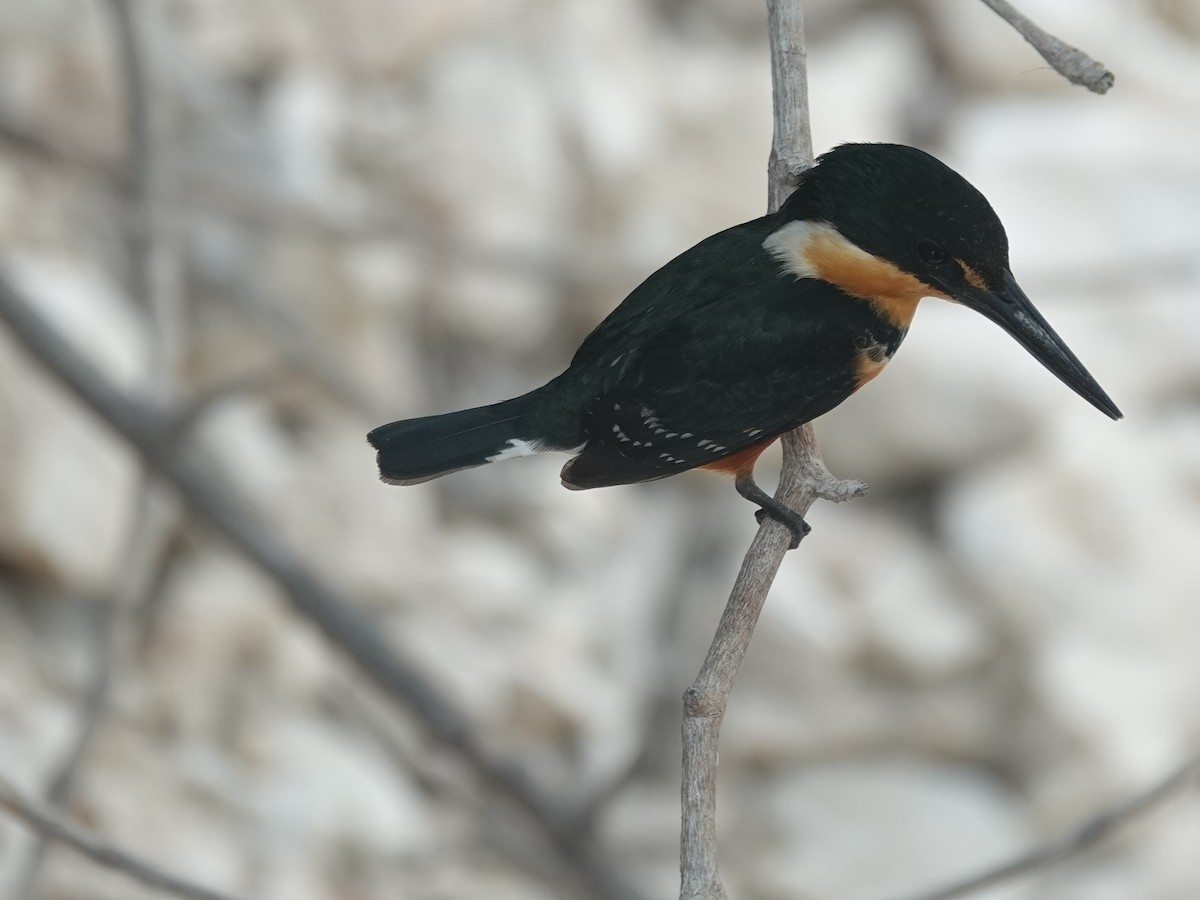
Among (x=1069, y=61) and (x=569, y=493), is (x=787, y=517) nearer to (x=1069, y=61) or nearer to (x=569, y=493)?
(x=1069, y=61)

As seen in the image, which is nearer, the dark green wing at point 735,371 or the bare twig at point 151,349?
the dark green wing at point 735,371

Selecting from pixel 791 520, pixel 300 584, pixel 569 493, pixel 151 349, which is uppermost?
pixel 569 493

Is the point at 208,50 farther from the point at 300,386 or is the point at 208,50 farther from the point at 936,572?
the point at 936,572

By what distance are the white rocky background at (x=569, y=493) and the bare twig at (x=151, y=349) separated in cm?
33

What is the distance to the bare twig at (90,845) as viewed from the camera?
1495 millimetres

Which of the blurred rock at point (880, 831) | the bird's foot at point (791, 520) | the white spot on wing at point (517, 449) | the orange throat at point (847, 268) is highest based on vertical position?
the blurred rock at point (880, 831)

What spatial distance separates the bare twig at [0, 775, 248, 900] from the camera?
1.50 m

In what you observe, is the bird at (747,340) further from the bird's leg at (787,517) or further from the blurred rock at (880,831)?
the blurred rock at (880,831)

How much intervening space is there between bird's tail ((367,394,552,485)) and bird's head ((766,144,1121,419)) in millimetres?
333

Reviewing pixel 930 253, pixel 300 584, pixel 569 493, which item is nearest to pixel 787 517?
pixel 930 253

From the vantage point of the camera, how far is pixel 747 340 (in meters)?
1.36

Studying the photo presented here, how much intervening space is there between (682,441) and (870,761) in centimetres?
336

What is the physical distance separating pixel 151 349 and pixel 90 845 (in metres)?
1.27

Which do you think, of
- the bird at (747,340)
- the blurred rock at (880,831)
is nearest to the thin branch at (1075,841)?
the bird at (747,340)
